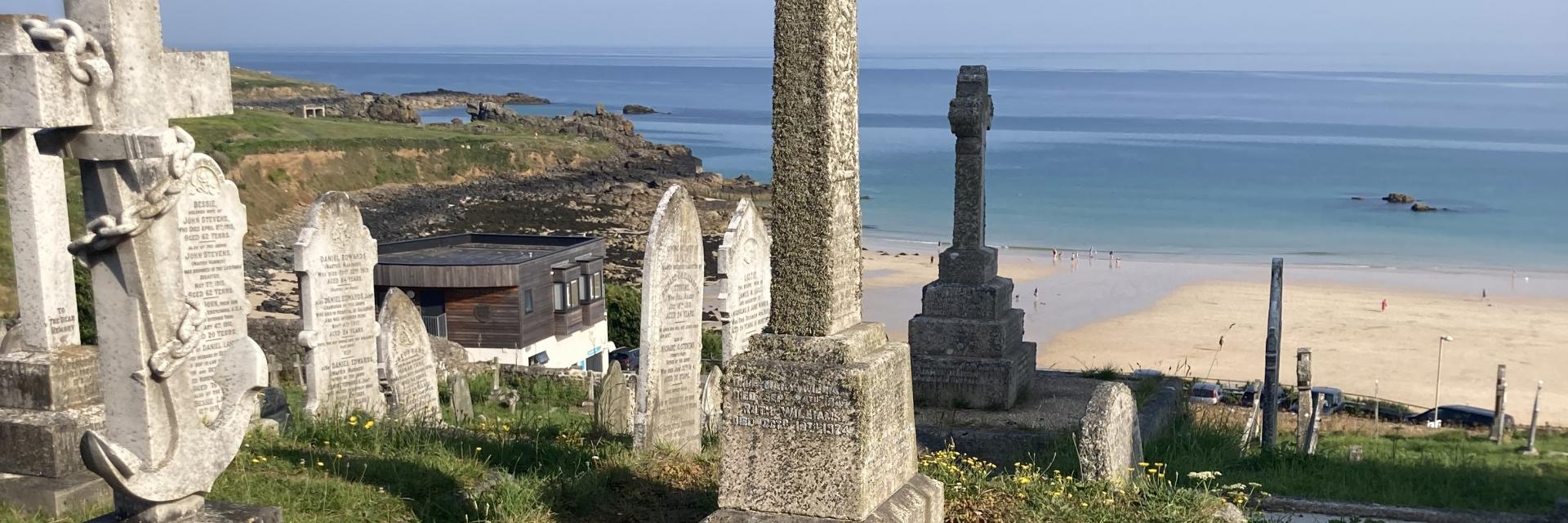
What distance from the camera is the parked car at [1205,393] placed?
19520mm

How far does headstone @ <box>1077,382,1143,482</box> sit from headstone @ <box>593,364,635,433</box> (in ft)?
14.1

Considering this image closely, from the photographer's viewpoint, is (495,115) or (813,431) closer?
(813,431)

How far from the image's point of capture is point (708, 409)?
36.4 feet

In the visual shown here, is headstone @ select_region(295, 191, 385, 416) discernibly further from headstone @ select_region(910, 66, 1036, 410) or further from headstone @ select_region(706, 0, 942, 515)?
headstone @ select_region(706, 0, 942, 515)

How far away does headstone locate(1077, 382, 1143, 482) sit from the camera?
24.0 ft

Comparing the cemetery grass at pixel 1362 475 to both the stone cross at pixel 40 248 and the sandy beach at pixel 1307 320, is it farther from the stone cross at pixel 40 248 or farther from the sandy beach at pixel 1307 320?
the sandy beach at pixel 1307 320

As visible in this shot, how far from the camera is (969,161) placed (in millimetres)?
12750

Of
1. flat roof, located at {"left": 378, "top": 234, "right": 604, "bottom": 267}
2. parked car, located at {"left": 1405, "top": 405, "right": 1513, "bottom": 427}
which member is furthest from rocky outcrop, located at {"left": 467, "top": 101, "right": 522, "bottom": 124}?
parked car, located at {"left": 1405, "top": 405, "right": 1513, "bottom": 427}

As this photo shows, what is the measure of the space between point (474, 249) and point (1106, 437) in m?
22.8

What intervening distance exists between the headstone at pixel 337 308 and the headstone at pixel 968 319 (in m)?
5.06

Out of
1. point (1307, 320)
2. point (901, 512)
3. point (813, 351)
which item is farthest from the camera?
point (1307, 320)

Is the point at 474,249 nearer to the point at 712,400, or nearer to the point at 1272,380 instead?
the point at 712,400

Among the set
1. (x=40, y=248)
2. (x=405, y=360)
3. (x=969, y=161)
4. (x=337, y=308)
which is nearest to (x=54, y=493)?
(x=40, y=248)

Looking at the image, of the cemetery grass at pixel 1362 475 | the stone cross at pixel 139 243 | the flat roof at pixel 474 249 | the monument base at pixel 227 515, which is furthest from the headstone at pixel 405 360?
the flat roof at pixel 474 249
